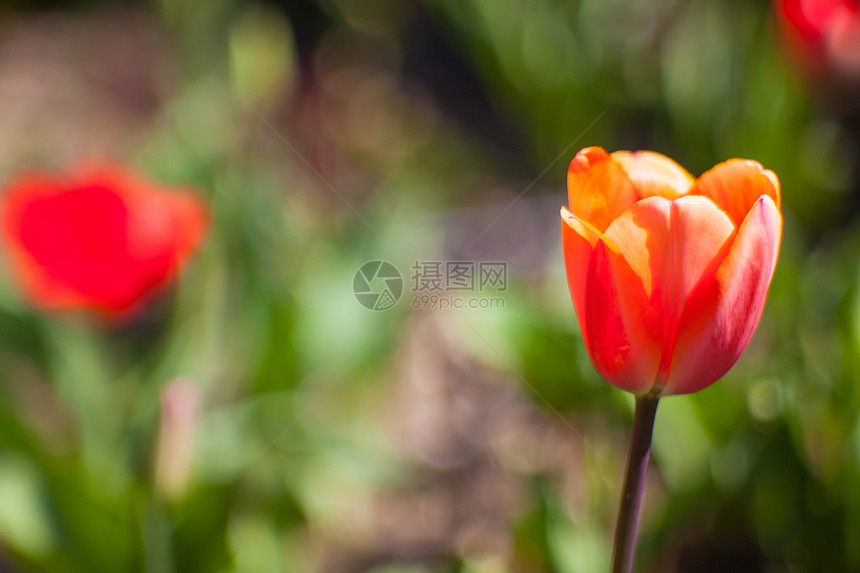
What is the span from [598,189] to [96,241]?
1.89 feet

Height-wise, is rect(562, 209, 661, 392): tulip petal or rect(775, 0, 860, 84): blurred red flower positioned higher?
rect(775, 0, 860, 84): blurred red flower

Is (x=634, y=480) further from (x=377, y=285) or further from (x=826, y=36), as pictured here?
(x=826, y=36)

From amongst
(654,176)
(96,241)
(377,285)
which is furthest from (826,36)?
(96,241)

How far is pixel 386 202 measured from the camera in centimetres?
96

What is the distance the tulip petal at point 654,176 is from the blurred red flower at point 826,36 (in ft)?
2.39

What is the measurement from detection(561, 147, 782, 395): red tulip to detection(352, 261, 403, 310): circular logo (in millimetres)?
569

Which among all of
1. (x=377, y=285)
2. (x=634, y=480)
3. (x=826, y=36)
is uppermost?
(x=826, y=36)

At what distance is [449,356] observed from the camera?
Answer: 3.87 feet

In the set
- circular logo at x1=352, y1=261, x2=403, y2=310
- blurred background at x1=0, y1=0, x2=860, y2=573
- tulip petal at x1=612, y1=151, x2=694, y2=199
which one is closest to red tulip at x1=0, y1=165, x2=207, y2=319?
blurred background at x1=0, y1=0, x2=860, y2=573

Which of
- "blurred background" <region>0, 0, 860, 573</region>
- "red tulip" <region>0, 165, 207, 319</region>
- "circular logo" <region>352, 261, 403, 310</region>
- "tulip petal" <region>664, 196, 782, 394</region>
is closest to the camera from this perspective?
"tulip petal" <region>664, 196, 782, 394</region>

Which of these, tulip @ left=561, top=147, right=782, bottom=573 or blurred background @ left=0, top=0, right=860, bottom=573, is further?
blurred background @ left=0, top=0, right=860, bottom=573

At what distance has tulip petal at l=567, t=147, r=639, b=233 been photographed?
282 mm

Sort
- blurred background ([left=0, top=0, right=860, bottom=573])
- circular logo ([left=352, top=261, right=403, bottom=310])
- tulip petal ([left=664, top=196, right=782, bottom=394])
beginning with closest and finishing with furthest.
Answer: tulip petal ([left=664, top=196, right=782, bottom=394]) → blurred background ([left=0, top=0, right=860, bottom=573]) → circular logo ([left=352, top=261, right=403, bottom=310])

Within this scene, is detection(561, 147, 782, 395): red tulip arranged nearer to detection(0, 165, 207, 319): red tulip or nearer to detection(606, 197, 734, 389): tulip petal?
detection(606, 197, 734, 389): tulip petal
